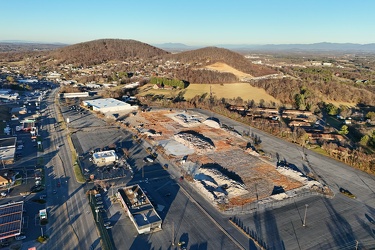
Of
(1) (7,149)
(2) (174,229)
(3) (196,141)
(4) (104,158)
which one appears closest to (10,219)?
(4) (104,158)

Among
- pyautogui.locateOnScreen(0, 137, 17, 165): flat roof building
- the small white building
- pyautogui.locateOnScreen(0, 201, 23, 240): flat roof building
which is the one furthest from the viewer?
pyautogui.locateOnScreen(0, 137, 17, 165): flat roof building

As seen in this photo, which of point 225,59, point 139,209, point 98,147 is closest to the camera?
point 139,209

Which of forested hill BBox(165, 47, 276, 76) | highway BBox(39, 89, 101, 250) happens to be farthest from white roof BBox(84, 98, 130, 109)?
forested hill BBox(165, 47, 276, 76)

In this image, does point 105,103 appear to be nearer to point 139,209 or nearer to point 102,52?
point 139,209

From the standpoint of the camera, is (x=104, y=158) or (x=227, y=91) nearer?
(x=104, y=158)

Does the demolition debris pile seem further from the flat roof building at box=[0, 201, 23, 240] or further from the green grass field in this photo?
the green grass field

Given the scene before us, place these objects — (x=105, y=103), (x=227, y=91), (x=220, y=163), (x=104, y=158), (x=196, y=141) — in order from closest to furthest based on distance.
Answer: (x=104, y=158), (x=220, y=163), (x=196, y=141), (x=105, y=103), (x=227, y=91)
